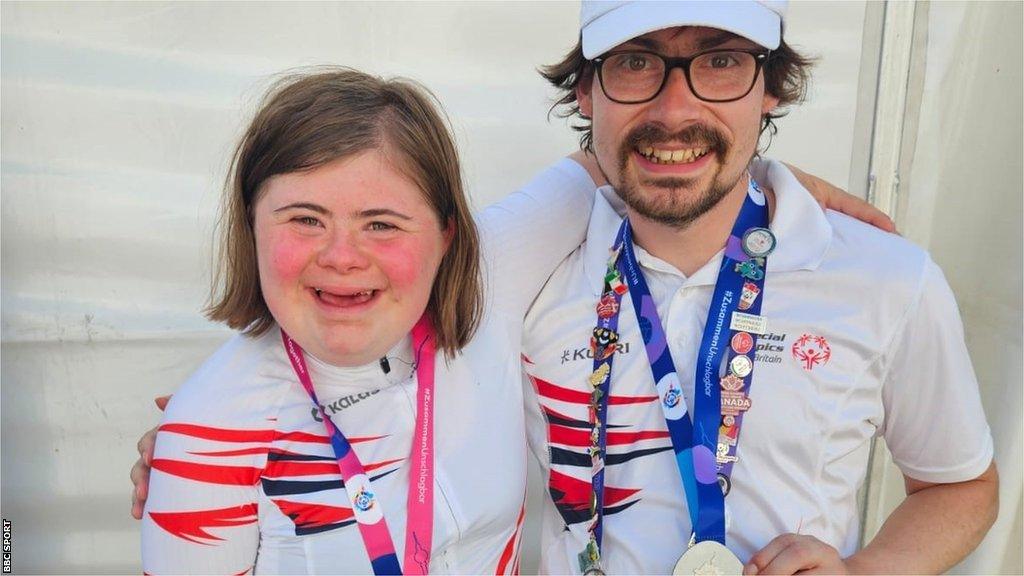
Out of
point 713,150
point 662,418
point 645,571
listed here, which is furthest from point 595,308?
point 645,571

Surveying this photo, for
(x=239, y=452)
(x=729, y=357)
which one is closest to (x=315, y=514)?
(x=239, y=452)

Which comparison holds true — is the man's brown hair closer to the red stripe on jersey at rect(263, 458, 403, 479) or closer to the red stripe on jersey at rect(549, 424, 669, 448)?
the red stripe on jersey at rect(549, 424, 669, 448)

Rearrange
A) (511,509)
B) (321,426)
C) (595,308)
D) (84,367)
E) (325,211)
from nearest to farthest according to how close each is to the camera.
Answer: (325,211) → (321,426) → (511,509) → (595,308) → (84,367)

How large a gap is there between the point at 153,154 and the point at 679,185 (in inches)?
71.0

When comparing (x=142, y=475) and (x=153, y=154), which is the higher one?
(x=153, y=154)

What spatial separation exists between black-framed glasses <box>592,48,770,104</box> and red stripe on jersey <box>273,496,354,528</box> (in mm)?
1096

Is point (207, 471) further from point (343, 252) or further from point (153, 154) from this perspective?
point (153, 154)

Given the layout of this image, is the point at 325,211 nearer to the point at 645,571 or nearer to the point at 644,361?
the point at 644,361

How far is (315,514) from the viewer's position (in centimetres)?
174

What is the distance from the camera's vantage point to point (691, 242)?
2014mm

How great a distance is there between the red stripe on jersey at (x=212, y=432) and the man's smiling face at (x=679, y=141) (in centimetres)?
99

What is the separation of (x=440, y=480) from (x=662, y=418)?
53 cm

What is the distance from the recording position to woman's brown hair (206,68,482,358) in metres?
1.69

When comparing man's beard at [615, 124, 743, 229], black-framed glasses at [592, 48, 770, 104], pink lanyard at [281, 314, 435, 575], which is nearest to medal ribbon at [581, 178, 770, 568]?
man's beard at [615, 124, 743, 229]
